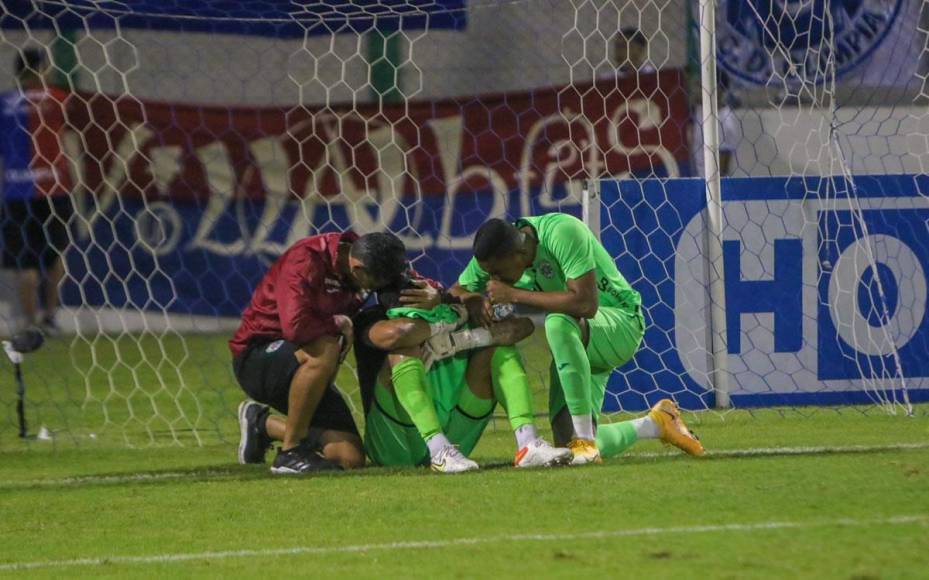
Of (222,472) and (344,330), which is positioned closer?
(344,330)

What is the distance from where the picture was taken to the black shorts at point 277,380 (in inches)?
274

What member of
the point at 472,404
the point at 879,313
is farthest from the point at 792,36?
the point at 472,404

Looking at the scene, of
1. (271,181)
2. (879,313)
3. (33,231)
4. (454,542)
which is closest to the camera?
(454,542)

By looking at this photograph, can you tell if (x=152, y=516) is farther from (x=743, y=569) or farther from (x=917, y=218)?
(x=917, y=218)

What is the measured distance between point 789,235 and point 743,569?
4.26 meters

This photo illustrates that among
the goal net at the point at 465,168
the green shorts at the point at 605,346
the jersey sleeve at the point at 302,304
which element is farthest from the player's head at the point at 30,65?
the green shorts at the point at 605,346

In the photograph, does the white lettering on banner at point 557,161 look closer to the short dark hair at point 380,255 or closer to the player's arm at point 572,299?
the player's arm at point 572,299

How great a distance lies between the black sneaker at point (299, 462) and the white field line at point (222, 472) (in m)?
0.21

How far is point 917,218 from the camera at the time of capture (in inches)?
339

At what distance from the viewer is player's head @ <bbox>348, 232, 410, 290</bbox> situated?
6.55 meters

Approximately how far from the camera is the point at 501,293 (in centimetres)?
673

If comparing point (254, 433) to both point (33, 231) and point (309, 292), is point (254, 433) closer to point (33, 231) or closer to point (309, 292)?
point (309, 292)

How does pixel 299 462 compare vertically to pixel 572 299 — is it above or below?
below

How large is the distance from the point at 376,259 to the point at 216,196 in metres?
6.70
